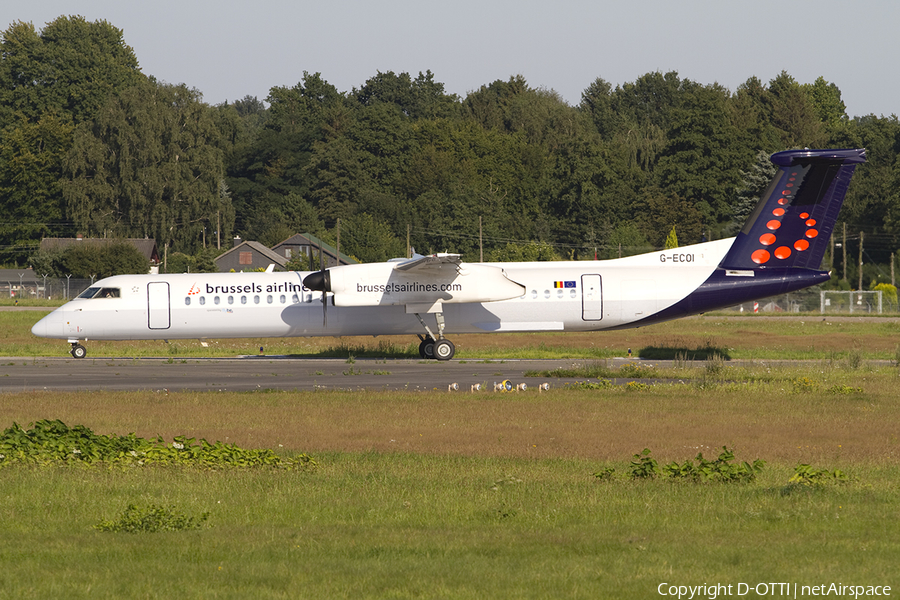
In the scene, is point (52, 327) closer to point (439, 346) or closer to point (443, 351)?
point (439, 346)

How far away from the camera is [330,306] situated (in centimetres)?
3153

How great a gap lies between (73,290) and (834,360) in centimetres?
5660

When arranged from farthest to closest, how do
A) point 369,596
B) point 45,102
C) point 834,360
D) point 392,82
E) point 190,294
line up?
1. point 392,82
2. point 45,102
3. point 190,294
4. point 834,360
5. point 369,596

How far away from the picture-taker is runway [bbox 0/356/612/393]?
23.9m

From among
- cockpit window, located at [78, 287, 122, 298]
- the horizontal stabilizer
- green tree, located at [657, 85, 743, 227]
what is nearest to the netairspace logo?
the horizontal stabilizer

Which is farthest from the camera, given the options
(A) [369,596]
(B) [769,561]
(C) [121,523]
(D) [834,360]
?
(D) [834,360]

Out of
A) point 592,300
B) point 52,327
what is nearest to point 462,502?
point 592,300

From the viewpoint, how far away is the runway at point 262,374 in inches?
940

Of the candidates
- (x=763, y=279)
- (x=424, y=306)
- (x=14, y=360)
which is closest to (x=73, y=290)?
(x=14, y=360)

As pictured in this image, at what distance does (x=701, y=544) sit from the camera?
27.8 ft

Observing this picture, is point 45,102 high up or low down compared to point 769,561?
up

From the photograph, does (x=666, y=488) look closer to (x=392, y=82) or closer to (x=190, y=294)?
(x=190, y=294)

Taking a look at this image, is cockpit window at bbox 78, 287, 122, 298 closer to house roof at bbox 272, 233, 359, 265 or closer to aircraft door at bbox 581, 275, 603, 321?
aircraft door at bbox 581, 275, 603, 321

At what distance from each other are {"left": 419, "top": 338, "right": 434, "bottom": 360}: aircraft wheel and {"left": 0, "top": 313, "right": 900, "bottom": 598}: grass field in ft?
36.1
